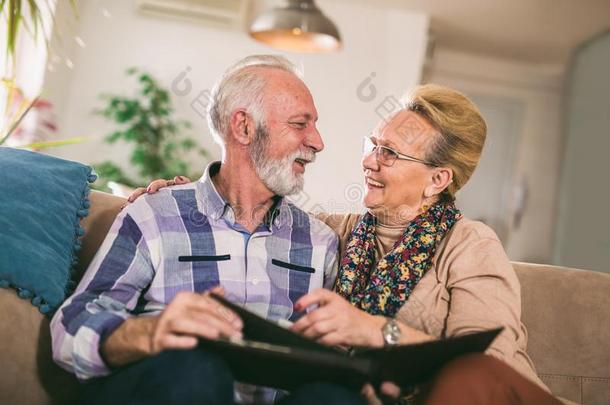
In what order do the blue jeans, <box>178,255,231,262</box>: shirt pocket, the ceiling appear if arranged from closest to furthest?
1. the blue jeans
2. <box>178,255,231,262</box>: shirt pocket
3. the ceiling

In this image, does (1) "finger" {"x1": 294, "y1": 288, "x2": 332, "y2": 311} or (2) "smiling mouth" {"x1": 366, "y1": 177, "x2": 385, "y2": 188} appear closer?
(1) "finger" {"x1": 294, "y1": 288, "x2": 332, "y2": 311}

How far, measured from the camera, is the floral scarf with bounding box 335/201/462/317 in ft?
5.08

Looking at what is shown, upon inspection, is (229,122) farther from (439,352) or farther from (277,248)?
(439,352)

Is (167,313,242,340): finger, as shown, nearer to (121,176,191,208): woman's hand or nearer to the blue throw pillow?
the blue throw pillow

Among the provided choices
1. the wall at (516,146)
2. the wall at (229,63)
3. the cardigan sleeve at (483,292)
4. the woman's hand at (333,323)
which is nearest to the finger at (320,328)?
the woman's hand at (333,323)

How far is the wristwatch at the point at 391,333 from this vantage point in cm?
126

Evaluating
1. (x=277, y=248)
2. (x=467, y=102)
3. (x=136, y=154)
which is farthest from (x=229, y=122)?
(x=136, y=154)

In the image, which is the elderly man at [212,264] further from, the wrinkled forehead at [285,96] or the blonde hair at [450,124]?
the blonde hair at [450,124]

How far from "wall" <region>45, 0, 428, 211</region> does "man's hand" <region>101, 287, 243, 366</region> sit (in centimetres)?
408

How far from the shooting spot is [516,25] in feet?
18.4

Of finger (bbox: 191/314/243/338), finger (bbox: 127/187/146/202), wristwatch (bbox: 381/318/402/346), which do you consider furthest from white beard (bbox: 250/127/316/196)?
finger (bbox: 191/314/243/338)

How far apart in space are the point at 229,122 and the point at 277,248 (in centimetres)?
38

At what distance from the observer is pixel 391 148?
1728 millimetres

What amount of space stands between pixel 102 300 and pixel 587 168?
5310 millimetres
